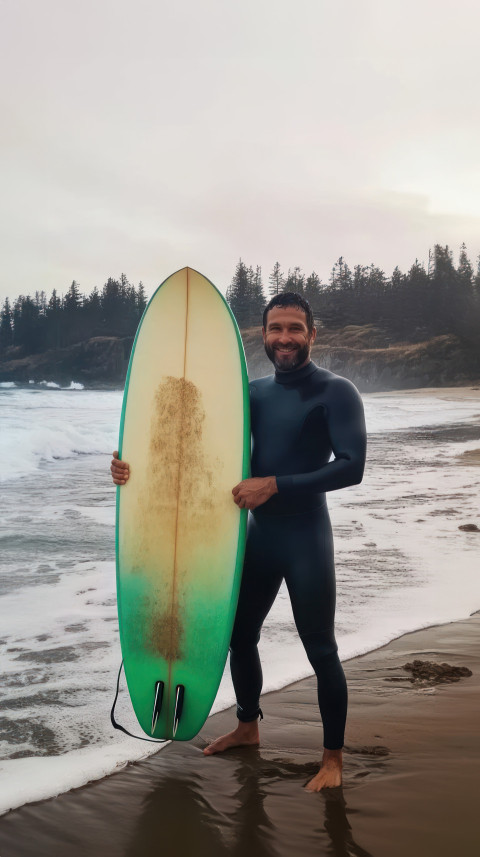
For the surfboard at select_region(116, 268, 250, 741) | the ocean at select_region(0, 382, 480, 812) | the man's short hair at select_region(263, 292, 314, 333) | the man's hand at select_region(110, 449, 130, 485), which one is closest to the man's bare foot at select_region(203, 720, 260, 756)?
the surfboard at select_region(116, 268, 250, 741)

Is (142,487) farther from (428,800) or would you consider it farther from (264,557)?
(428,800)

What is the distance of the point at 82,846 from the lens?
1.81 meters

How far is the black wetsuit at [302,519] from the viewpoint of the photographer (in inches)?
84.4

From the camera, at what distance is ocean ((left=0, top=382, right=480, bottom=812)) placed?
2.47 m

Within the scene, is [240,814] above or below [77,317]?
below

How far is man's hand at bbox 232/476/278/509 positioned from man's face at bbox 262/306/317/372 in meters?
0.38

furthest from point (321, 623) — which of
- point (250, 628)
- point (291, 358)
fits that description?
point (291, 358)

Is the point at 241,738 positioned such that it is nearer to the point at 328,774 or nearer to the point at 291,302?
the point at 328,774

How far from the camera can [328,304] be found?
66.4m

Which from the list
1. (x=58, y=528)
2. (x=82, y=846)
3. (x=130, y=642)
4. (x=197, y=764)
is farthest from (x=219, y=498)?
(x=58, y=528)

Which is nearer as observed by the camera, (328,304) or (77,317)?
(328,304)

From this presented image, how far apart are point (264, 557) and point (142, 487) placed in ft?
1.65

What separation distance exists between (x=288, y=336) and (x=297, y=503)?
533mm

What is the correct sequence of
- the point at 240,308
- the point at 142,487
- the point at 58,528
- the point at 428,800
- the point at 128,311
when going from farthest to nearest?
1. the point at 128,311
2. the point at 240,308
3. the point at 58,528
4. the point at 142,487
5. the point at 428,800
